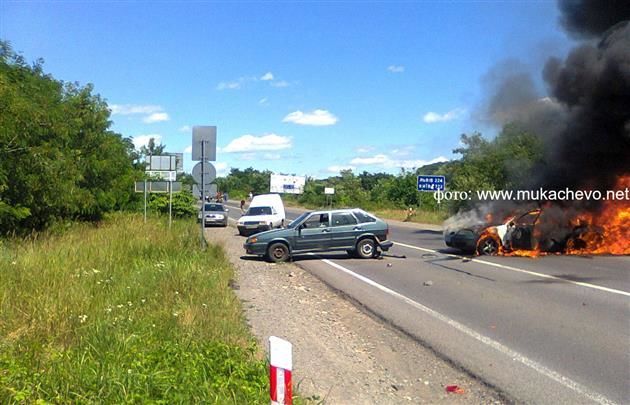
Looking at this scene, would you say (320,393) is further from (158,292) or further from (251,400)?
(158,292)

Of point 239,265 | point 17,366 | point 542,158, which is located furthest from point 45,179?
point 542,158

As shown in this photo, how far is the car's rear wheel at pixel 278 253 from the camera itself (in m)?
15.8

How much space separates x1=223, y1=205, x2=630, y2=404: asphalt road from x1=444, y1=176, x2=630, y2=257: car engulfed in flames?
3.68ft

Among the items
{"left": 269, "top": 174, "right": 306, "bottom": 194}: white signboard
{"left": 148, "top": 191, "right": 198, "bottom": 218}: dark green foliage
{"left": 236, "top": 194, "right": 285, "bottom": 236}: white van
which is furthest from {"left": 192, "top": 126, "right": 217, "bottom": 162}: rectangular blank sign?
{"left": 269, "top": 174, "right": 306, "bottom": 194}: white signboard

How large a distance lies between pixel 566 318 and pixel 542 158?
14077 mm

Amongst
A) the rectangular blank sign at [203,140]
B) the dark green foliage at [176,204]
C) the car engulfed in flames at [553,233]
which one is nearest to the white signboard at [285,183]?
the dark green foliage at [176,204]

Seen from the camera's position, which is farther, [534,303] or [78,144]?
[78,144]

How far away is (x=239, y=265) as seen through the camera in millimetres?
14844

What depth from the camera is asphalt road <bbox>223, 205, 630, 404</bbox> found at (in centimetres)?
539

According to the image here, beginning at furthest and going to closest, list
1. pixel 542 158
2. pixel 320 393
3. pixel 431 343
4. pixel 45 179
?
pixel 542 158 < pixel 45 179 < pixel 431 343 < pixel 320 393

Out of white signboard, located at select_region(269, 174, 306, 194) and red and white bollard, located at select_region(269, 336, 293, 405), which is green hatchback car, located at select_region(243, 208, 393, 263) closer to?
red and white bollard, located at select_region(269, 336, 293, 405)

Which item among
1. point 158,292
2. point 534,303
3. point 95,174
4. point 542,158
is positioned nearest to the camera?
point 158,292

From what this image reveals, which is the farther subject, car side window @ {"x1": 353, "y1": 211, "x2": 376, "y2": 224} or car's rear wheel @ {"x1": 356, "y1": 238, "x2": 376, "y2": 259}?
car side window @ {"x1": 353, "y1": 211, "x2": 376, "y2": 224}

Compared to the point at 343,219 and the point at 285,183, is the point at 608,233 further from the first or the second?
the point at 285,183
